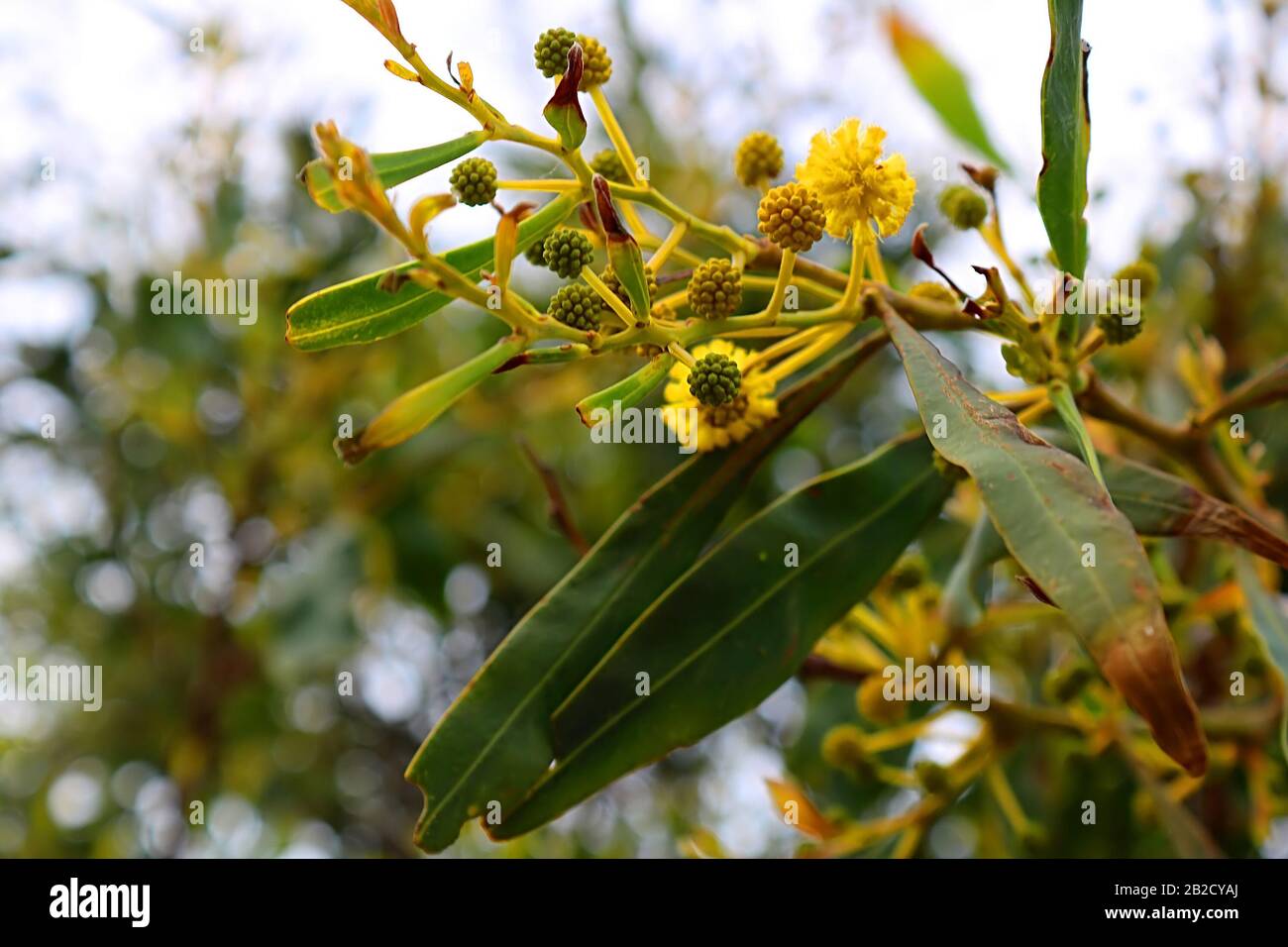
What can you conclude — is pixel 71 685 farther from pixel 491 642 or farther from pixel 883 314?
pixel 883 314

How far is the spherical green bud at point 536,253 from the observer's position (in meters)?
1.18

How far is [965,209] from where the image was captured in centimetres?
152

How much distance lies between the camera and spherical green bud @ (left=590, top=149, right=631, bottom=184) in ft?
4.34

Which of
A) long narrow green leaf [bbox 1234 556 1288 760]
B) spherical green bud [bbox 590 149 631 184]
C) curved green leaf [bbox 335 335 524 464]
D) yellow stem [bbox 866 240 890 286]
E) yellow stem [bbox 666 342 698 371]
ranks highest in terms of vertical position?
spherical green bud [bbox 590 149 631 184]

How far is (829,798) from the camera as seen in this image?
2.65 metres

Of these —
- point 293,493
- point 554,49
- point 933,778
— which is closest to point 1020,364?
point 554,49

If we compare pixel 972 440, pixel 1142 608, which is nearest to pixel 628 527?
pixel 972 440

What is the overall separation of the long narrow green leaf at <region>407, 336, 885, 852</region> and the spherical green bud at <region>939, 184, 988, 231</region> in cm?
24

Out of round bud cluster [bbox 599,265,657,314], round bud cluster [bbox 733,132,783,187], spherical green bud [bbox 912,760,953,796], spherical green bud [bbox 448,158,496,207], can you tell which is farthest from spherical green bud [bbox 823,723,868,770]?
spherical green bud [bbox 448,158,496,207]

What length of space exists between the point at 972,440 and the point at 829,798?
1749mm

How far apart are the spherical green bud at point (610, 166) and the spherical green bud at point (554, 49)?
123 mm

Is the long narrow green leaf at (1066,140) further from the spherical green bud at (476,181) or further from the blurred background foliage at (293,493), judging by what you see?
the blurred background foliage at (293,493)

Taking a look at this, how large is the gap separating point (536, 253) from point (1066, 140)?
0.56 metres

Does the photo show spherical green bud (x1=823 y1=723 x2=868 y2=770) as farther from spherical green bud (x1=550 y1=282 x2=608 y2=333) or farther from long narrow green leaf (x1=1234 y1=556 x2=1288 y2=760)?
spherical green bud (x1=550 y1=282 x2=608 y2=333)
